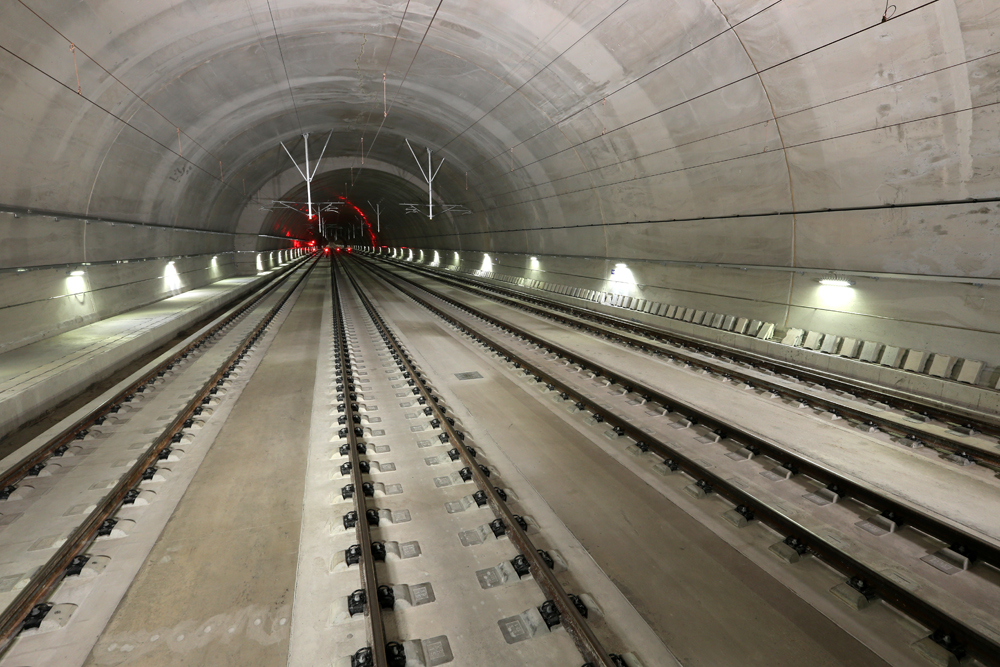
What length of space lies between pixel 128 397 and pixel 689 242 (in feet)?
40.3

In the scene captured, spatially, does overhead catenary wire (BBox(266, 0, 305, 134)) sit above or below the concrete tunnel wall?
above

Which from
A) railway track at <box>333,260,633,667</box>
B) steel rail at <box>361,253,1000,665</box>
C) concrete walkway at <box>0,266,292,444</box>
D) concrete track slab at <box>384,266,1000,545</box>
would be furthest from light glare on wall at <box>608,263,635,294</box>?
concrete walkway at <box>0,266,292,444</box>

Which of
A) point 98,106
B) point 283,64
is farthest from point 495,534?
point 283,64

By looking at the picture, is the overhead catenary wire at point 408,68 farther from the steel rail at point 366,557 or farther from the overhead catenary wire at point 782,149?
the steel rail at point 366,557

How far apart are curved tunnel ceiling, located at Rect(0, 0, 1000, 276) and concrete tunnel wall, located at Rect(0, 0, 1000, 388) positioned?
39 millimetres

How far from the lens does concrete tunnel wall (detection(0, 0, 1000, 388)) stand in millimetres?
6738

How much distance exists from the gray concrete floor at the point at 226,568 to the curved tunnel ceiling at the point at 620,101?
21.4 ft

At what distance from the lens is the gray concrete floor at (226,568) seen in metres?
3.00

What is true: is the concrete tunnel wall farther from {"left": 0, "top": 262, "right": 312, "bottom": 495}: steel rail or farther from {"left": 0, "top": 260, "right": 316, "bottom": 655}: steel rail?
{"left": 0, "top": 260, "right": 316, "bottom": 655}: steel rail

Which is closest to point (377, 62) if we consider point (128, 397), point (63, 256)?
point (63, 256)

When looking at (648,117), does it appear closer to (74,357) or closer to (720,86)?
(720,86)

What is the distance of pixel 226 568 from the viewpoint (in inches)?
145

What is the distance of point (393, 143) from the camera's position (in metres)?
22.4

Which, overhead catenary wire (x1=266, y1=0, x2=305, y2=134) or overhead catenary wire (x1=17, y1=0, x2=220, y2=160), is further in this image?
overhead catenary wire (x1=266, y1=0, x2=305, y2=134)
